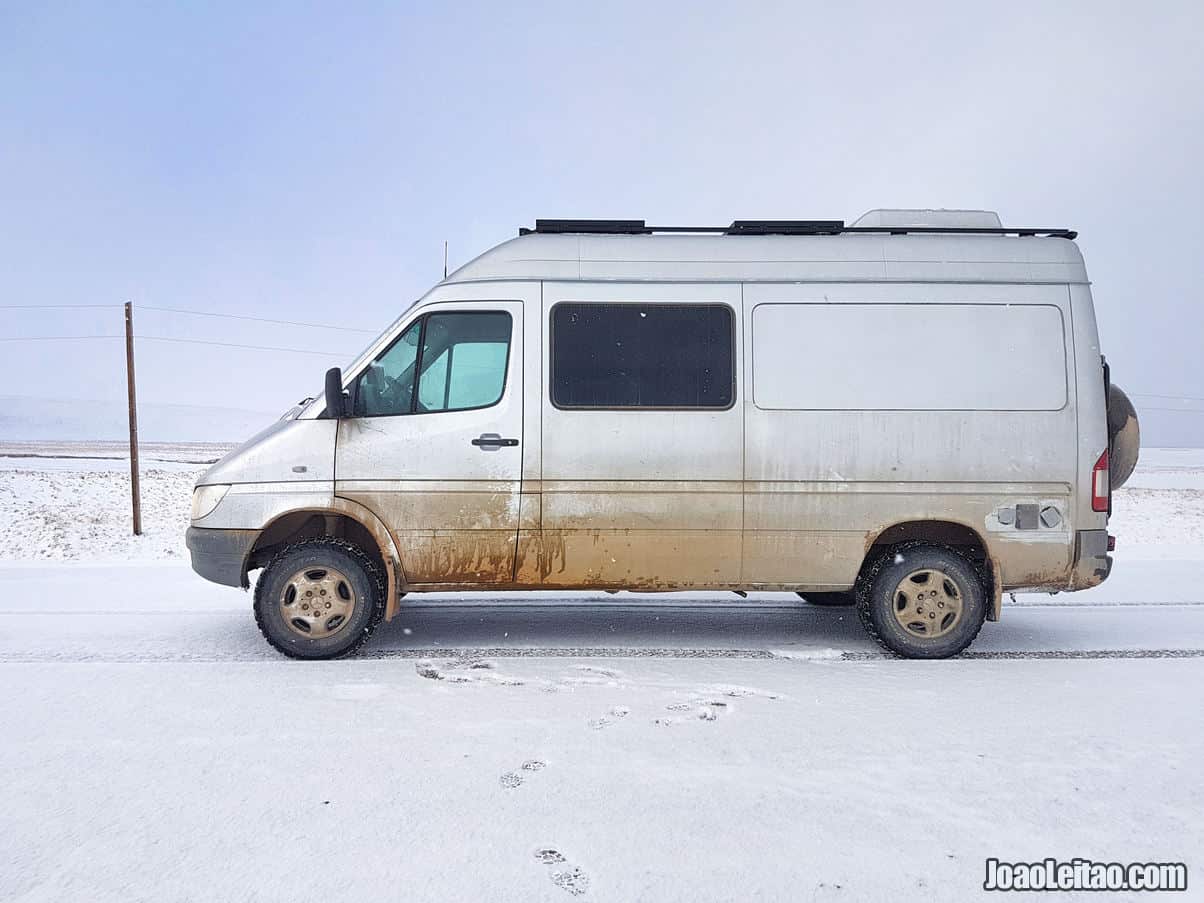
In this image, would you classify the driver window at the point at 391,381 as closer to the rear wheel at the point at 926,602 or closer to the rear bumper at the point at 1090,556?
the rear wheel at the point at 926,602

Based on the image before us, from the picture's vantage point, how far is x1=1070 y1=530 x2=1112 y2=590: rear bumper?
4.94 m

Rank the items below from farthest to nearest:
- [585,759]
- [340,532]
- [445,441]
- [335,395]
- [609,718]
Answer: [340,532]
[445,441]
[335,395]
[609,718]
[585,759]

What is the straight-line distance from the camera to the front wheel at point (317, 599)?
193 inches

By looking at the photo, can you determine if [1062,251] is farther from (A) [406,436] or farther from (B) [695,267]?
(A) [406,436]

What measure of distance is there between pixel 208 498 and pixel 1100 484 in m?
5.74

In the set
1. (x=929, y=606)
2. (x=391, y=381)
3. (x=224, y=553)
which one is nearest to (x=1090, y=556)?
(x=929, y=606)

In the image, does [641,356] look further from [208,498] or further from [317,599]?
[208,498]

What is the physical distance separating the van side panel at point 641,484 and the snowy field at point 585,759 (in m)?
0.71

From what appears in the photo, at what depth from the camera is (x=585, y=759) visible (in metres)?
3.28

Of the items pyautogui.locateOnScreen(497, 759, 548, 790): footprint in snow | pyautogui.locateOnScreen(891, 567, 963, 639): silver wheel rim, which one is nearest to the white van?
pyautogui.locateOnScreen(891, 567, 963, 639): silver wheel rim

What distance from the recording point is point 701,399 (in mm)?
5008

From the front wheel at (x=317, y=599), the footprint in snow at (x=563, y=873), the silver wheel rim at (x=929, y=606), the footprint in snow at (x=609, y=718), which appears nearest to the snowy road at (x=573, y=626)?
the front wheel at (x=317, y=599)

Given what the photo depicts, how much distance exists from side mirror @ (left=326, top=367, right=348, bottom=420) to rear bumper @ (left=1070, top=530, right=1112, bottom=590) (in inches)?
186

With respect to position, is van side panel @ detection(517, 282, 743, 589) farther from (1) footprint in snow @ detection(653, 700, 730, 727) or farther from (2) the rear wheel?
(1) footprint in snow @ detection(653, 700, 730, 727)
